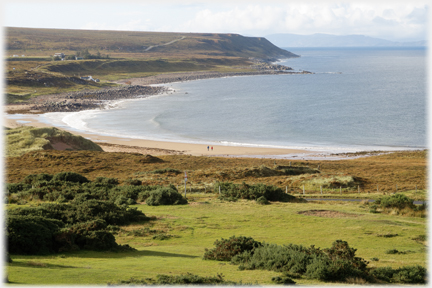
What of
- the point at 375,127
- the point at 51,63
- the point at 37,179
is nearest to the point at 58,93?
the point at 51,63

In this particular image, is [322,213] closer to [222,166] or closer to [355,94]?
[222,166]

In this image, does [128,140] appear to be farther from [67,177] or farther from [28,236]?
[28,236]

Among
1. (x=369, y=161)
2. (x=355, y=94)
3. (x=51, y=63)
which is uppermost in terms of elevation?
(x=51, y=63)

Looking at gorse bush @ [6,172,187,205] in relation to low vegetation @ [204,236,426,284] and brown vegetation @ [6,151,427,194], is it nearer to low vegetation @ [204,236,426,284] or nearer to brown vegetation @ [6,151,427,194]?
brown vegetation @ [6,151,427,194]

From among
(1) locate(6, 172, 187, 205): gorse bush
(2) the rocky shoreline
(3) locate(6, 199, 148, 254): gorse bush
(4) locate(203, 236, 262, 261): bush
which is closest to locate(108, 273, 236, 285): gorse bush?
(4) locate(203, 236, 262, 261): bush

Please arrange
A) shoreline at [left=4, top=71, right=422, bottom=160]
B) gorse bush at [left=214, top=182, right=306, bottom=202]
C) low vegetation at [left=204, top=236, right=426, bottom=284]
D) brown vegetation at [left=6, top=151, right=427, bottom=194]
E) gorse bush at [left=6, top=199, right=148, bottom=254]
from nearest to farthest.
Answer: low vegetation at [left=204, top=236, right=426, bottom=284] < gorse bush at [left=6, top=199, right=148, bottom=254] < gorse bush at [left=214, top=182, right=306, bottom=202] < brown vegetation at [left=6, top=151, right=427, bottom=194] < shoreline at [left=4, top=71, right=422, bottom=160]

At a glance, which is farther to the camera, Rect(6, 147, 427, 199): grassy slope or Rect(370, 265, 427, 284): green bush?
Rect(6, 147, 427, 199): grassy slope

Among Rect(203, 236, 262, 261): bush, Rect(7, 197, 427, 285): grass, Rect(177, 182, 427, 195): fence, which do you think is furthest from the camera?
Rect(177, 182, 427, 195): fence
